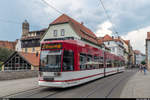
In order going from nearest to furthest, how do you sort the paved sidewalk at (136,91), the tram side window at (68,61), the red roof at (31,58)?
the paved sidewalk at (136,91) → the tram side window at (68,61) → the red roof at (31,58)

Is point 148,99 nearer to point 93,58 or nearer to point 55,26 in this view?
point 93,58

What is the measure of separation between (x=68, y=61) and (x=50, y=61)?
44.3 inches

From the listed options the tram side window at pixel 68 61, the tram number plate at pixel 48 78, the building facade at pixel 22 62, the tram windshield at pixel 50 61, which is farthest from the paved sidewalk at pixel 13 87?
the building facade at pixel 22 62

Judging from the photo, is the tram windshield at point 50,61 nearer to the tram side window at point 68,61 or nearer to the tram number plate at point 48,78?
the tram side window at point 68,61

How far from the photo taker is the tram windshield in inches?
352

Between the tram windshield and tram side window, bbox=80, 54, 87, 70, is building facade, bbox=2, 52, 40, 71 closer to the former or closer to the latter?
tram side window, bbox=80, 54, 87, 70

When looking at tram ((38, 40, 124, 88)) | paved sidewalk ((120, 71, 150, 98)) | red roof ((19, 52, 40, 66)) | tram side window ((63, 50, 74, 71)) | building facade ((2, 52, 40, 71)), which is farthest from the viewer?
red roof ((19, 52, 40, 66))

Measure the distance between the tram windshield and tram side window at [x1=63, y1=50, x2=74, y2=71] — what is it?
335mm

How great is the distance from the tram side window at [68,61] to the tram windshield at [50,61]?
335mm

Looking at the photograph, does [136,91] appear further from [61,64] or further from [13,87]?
[13,87]

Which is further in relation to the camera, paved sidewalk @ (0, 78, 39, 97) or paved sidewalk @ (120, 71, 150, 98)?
paved sidewalk @ (0, 78, 39, 97)

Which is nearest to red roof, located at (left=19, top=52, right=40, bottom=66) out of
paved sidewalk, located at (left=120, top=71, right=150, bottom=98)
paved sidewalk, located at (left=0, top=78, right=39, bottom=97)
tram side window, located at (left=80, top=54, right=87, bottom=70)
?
paved sidewalk, located at (left=0, top=78, right=39, bottom=97)

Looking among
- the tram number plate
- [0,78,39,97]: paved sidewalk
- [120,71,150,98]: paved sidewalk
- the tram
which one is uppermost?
the tram

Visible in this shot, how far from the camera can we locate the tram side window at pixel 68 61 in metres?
9.10
